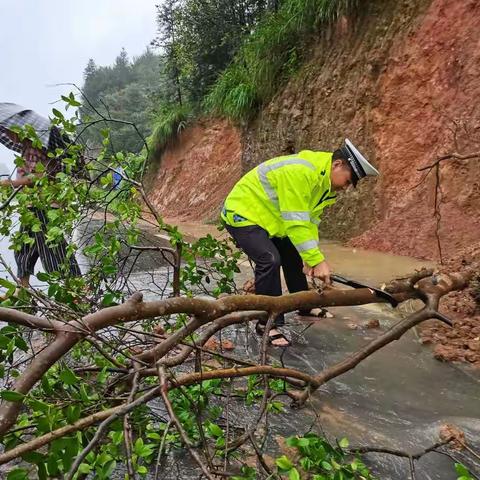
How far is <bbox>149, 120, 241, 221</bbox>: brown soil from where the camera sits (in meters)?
15.0

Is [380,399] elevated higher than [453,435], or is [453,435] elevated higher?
[453,435]

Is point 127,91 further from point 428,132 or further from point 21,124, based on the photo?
point 21,124

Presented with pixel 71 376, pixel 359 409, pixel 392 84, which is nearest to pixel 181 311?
pixel 71 376

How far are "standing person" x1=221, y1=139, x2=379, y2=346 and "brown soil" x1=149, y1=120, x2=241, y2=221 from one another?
962 cm

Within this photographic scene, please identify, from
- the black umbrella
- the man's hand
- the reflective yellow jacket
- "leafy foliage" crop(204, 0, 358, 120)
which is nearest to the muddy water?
the man's hand

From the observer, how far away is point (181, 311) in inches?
62.2

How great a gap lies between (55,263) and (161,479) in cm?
239

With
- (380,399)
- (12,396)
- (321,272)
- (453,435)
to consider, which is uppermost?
(12,396)

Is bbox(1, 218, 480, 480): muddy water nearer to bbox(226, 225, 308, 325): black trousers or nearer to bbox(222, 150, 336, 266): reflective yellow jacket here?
bbox(226, 225, 308, 325): black trousers

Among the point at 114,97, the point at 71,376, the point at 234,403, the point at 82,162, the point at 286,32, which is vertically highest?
the point at 114,97

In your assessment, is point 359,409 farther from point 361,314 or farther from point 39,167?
point 39,167

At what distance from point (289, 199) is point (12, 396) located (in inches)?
87.0

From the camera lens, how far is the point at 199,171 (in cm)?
1705

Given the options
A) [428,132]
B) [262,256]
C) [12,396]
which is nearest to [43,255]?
[262,256]
